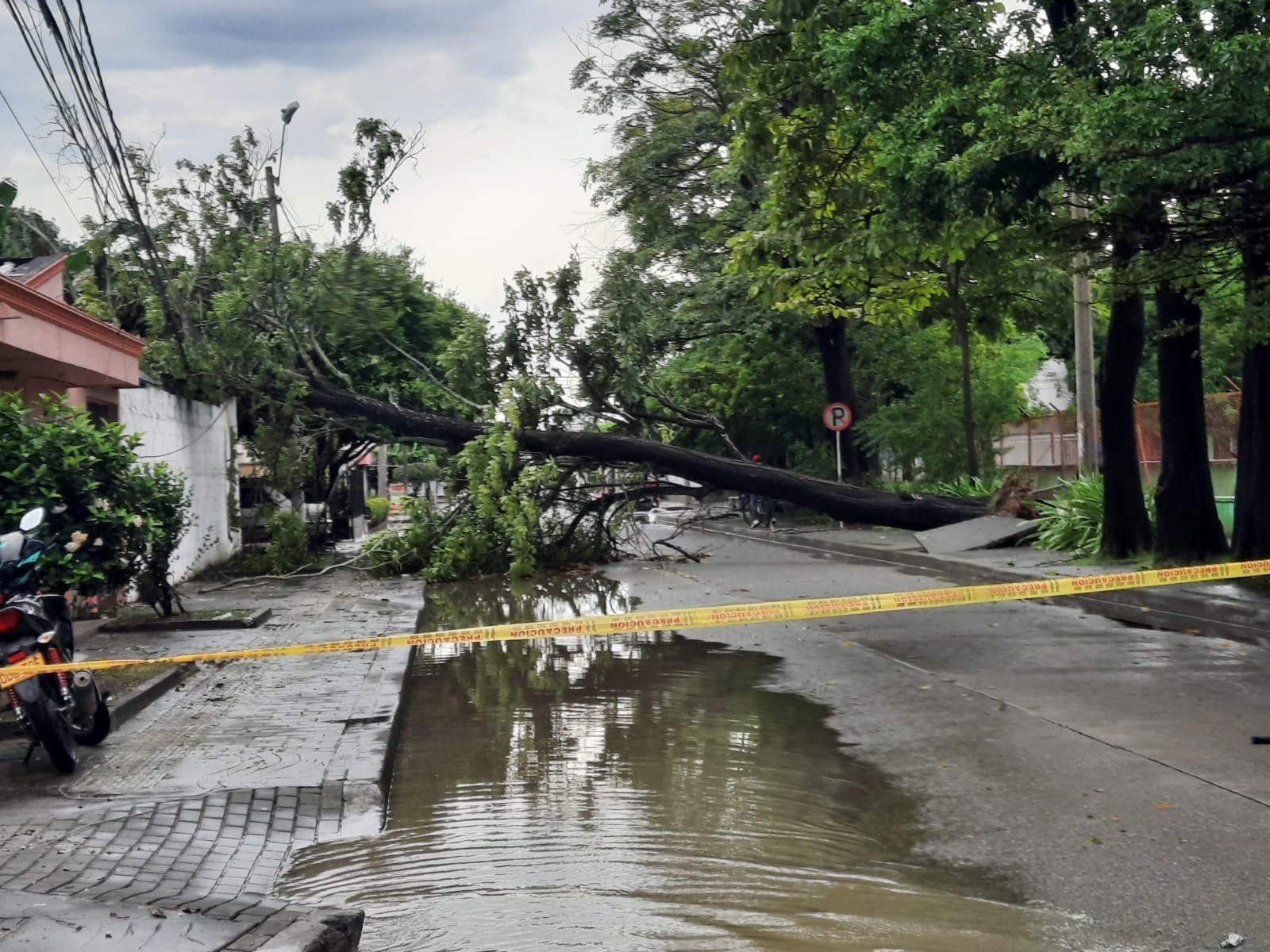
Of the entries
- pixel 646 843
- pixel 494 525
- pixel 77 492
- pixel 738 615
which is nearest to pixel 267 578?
pixel 494 525

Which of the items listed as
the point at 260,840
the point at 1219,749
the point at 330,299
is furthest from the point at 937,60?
the point at 330,299

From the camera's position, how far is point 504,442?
65.7ft

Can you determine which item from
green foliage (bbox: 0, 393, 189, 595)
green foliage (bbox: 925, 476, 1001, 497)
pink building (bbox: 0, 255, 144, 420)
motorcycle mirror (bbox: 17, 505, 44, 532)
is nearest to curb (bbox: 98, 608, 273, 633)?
green foliage (bbox: 0, 393, 189, 595)

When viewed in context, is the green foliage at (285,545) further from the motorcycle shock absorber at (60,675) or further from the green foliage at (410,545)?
the motorcycle shock absorber at (60,675)

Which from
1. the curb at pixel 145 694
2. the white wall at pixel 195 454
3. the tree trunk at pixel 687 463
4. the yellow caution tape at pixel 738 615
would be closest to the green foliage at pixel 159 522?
the curb at pixel 145 694

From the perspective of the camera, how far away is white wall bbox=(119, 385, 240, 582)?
1784 cm

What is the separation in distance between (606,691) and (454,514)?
38.0 ft

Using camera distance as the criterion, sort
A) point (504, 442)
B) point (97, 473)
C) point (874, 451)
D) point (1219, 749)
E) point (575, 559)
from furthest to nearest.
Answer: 1. point (874, 451)
2. point (575, 559)
3. point (504, 442)
4. point (97, 473)
5. point (1219, 749)

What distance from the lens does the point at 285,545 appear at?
21.9 meters

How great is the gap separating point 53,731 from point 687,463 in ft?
51.6

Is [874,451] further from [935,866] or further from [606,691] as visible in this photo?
[935,866]

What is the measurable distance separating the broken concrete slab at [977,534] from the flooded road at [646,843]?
39.2 feet

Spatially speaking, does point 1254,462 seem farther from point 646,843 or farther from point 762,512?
point 762,512

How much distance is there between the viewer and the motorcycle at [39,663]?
683cm
